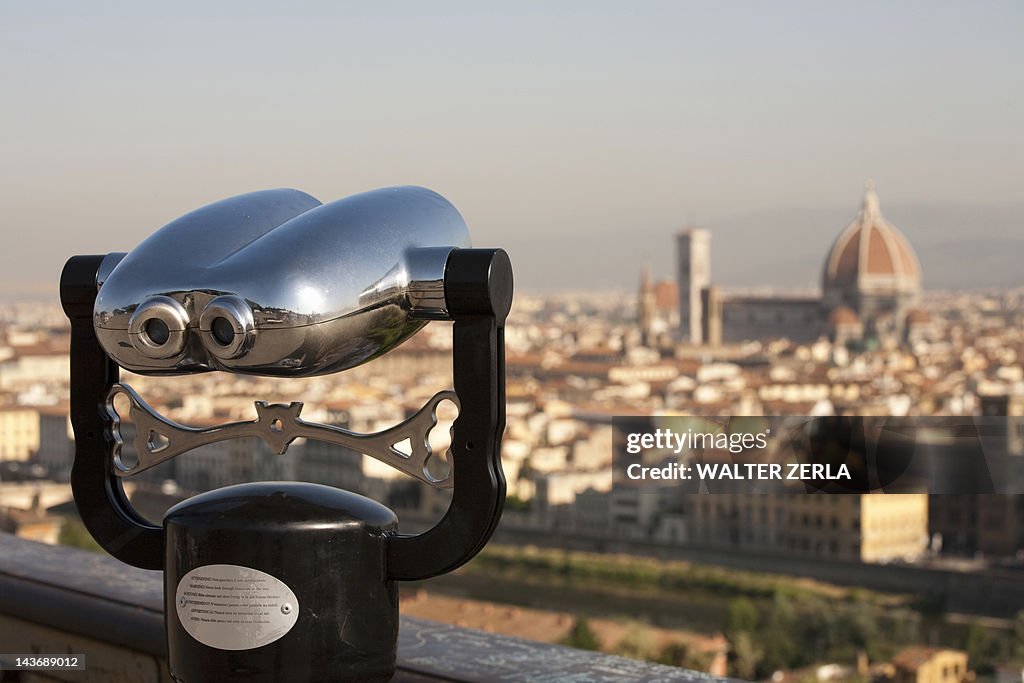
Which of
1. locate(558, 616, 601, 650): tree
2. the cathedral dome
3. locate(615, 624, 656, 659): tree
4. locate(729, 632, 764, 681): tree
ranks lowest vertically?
locate(729, 632, 764, 681): tree

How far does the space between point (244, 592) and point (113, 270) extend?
0.14 meters

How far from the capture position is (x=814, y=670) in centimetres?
1614

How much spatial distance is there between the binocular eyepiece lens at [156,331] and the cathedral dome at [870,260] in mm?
40594

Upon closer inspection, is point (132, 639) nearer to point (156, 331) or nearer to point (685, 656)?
point (156, 331)

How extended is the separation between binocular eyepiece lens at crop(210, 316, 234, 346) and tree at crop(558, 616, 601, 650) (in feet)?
45.5

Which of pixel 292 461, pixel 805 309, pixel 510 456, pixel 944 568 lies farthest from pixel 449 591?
pixel 805 309

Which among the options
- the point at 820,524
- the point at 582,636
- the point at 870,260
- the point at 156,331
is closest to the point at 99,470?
the point at 156,331

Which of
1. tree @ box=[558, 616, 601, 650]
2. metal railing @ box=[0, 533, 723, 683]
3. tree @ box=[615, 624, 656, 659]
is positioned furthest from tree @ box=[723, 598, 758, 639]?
metal railing @ box=[0, 533, 723, 683]

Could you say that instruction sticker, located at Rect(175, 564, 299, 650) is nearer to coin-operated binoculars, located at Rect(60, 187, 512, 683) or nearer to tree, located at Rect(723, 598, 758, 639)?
coin-operated binoculars, located at Rect(60, 187, 512, 683)

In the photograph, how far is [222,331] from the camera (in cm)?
56

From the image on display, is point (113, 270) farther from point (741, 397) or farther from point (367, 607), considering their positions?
point (741, 397)

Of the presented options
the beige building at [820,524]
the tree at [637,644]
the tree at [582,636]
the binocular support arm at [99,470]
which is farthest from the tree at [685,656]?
the binocular support arm at [99,470]

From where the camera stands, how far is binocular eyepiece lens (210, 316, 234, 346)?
0.56 meters

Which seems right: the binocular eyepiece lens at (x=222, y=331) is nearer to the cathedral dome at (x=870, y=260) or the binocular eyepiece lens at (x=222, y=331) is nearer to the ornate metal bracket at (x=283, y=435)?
the ornate metal bracket at (x=283, y=435)
